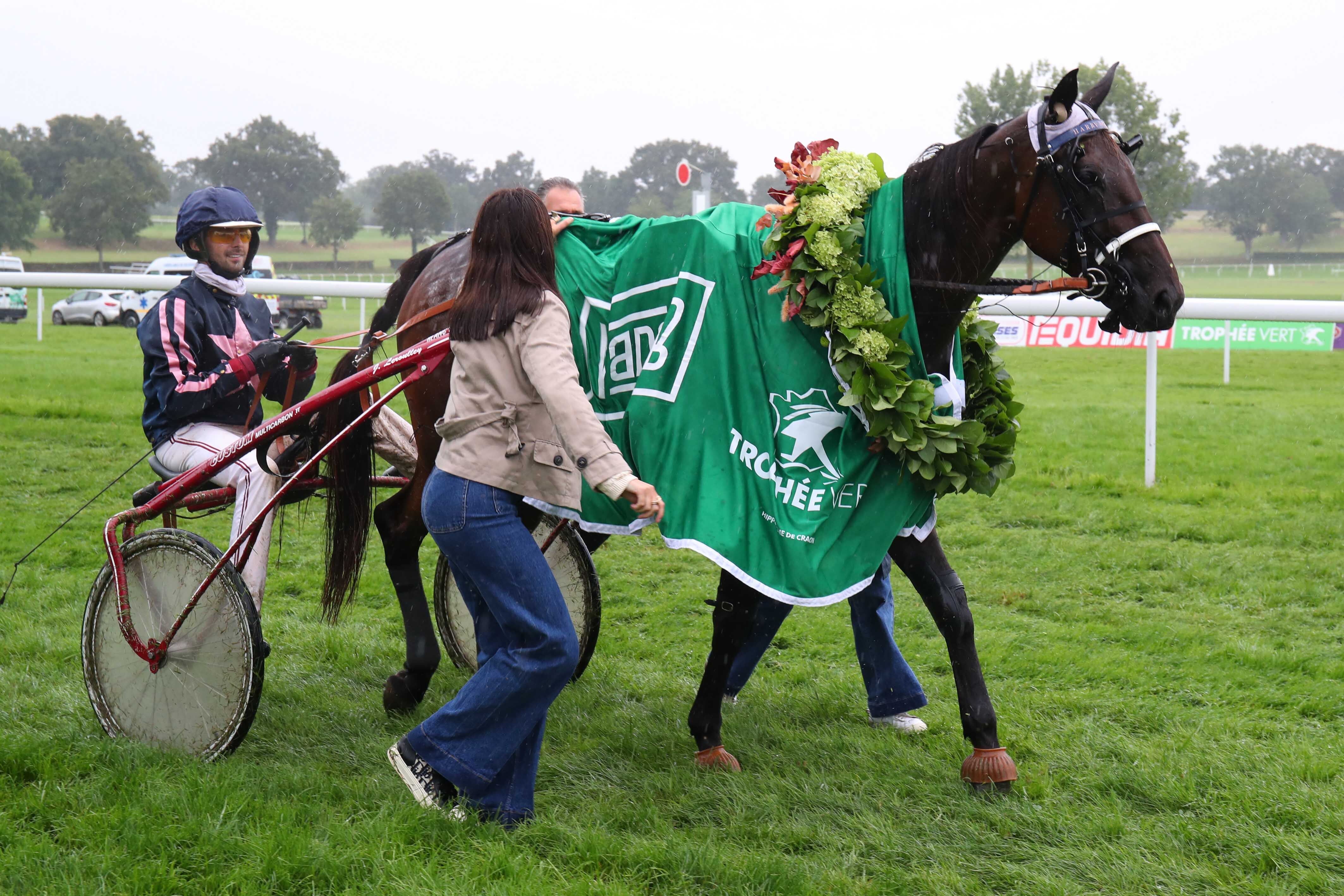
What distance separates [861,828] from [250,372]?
2405 mm

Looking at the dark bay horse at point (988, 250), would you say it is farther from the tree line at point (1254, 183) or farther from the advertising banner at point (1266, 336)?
the tree line at point (1254, 183)

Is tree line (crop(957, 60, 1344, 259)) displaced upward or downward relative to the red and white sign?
upward

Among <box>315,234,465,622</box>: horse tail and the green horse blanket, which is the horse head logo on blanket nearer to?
the green horse blanket

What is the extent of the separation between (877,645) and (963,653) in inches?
21.7

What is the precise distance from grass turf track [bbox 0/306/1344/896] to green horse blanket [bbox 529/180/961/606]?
0.71 metres

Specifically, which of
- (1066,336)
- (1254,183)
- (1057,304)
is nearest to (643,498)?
(1057,304)

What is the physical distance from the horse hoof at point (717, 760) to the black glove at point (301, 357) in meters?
1.82

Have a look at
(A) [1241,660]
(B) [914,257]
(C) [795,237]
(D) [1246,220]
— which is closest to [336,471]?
(C) [795,237]

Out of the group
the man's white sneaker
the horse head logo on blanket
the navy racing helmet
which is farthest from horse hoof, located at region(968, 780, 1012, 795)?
the navy racing helmet

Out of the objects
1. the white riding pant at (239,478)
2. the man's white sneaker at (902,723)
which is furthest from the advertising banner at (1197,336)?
the white riding pant at (239,478)

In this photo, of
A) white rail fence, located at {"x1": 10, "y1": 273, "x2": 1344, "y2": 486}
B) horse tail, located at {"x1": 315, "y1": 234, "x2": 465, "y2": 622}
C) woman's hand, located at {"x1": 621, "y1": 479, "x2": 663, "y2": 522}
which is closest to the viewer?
woman's hand, located at {"x1": 621, "y1": 479, "x2": 663, "y2": 522}

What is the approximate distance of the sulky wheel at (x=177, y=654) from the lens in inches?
129

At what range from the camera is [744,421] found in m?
3.27

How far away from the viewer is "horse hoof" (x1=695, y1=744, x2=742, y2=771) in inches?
133
